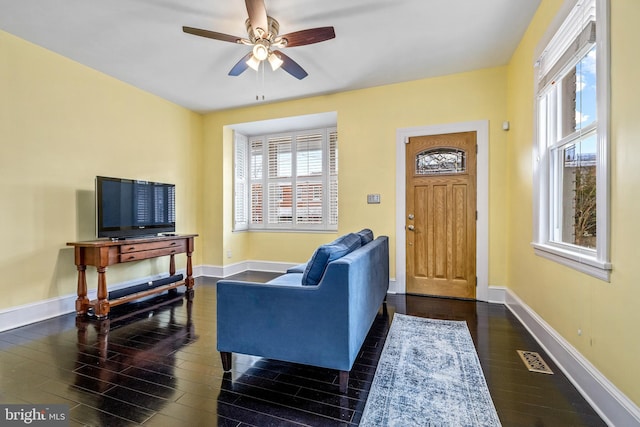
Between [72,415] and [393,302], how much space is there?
9.83 ft

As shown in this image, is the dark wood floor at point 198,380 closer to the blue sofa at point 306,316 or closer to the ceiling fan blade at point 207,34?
the blue sofa at point 306,316

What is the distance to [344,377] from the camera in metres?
1.81

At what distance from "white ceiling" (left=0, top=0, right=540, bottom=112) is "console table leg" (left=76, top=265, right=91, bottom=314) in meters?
2.35

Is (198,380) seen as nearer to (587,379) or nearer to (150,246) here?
(150,246)

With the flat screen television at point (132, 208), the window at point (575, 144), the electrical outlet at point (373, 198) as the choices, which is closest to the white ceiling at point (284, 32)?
the window at point (575, 144)

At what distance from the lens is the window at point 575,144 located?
1636 mm

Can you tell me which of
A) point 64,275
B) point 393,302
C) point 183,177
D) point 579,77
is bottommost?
point 393,302

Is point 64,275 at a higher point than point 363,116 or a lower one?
lower

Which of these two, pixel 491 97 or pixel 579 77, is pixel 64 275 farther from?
pixel 491 97

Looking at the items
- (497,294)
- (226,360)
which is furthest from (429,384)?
(497,294)

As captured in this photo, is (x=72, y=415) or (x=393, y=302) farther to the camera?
(x=393, y=302)

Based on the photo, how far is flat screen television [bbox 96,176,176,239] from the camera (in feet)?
10.8

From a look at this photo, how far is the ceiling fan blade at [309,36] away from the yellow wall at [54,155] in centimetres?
265

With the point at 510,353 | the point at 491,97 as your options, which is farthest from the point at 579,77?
the point at 510,353
